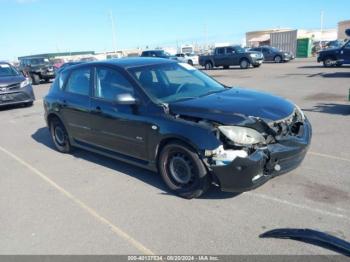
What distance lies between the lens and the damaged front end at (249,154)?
3.85 m

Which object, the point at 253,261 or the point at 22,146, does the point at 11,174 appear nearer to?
the point at 22,146

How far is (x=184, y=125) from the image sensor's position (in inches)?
164

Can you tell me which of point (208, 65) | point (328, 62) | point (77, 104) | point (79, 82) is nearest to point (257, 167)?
point (77, 104)

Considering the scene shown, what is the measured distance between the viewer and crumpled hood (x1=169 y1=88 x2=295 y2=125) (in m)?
4.07

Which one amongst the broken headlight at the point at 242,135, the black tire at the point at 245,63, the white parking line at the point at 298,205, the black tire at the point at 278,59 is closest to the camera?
the white parking line at the point at 298,205

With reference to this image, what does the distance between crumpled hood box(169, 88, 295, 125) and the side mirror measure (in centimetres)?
55

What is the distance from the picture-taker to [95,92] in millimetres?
5512

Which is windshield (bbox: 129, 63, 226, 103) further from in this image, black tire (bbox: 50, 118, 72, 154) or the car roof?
black tire (bbox: 50, 118, 72, 154)

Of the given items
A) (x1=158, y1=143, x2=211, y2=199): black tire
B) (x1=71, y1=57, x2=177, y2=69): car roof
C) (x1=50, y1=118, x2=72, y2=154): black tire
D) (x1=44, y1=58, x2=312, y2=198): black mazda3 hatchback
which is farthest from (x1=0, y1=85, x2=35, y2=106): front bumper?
(x1=158, y1=143, x2=211, y2=199): black tire

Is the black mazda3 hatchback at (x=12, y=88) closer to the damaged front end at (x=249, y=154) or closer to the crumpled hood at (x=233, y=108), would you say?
the crumpled hood at (x=233, y=108)

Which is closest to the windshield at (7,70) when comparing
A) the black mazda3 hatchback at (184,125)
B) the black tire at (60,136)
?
the black tire at (60,136)

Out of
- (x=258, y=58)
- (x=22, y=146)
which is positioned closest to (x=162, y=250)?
(x=22, y=146)

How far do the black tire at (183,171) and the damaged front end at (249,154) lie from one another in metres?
0.16

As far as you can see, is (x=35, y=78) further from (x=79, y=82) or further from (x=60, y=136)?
(x=79, y=82)
